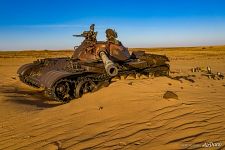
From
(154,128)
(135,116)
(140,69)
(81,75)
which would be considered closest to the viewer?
(154,128)

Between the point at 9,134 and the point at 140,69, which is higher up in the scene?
the point at 140,69

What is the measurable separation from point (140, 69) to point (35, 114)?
19.3ft

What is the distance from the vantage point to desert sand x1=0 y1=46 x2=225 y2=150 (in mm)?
6008

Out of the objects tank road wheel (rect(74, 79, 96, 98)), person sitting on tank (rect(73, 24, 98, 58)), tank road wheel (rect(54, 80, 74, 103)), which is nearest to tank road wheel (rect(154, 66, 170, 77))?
person sitting on tank (rect(73, 24, 98, 58))

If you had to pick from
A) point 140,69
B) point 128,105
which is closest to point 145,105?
point 128,105

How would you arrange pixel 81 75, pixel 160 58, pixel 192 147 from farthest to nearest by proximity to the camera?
pixel 160 58 → pixel 81 75 → pixel 192 147

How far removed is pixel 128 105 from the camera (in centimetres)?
891

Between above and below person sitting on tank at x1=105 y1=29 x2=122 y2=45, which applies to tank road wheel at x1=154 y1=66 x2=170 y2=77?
below

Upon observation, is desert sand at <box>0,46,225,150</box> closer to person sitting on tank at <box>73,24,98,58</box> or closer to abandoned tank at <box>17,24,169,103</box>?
abandoned tank at <box>17,24,169,103</box>

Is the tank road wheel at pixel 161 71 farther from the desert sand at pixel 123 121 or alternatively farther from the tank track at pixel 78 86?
the desert sand at pixel 123 121

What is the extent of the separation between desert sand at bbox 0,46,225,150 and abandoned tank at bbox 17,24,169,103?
712 mm

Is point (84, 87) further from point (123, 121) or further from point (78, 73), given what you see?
point (123, 121)

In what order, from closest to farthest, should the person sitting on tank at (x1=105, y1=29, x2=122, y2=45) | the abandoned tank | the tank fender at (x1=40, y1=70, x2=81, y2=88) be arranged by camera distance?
the tank fender at (x1=40, y1=70, x2=81, y2=88)
the abandoned tank
the person sitting on tank at (x1=105, y1=29, x2=122, y2=45)

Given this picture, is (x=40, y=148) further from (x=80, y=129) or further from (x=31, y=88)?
(x=31, y=88)
